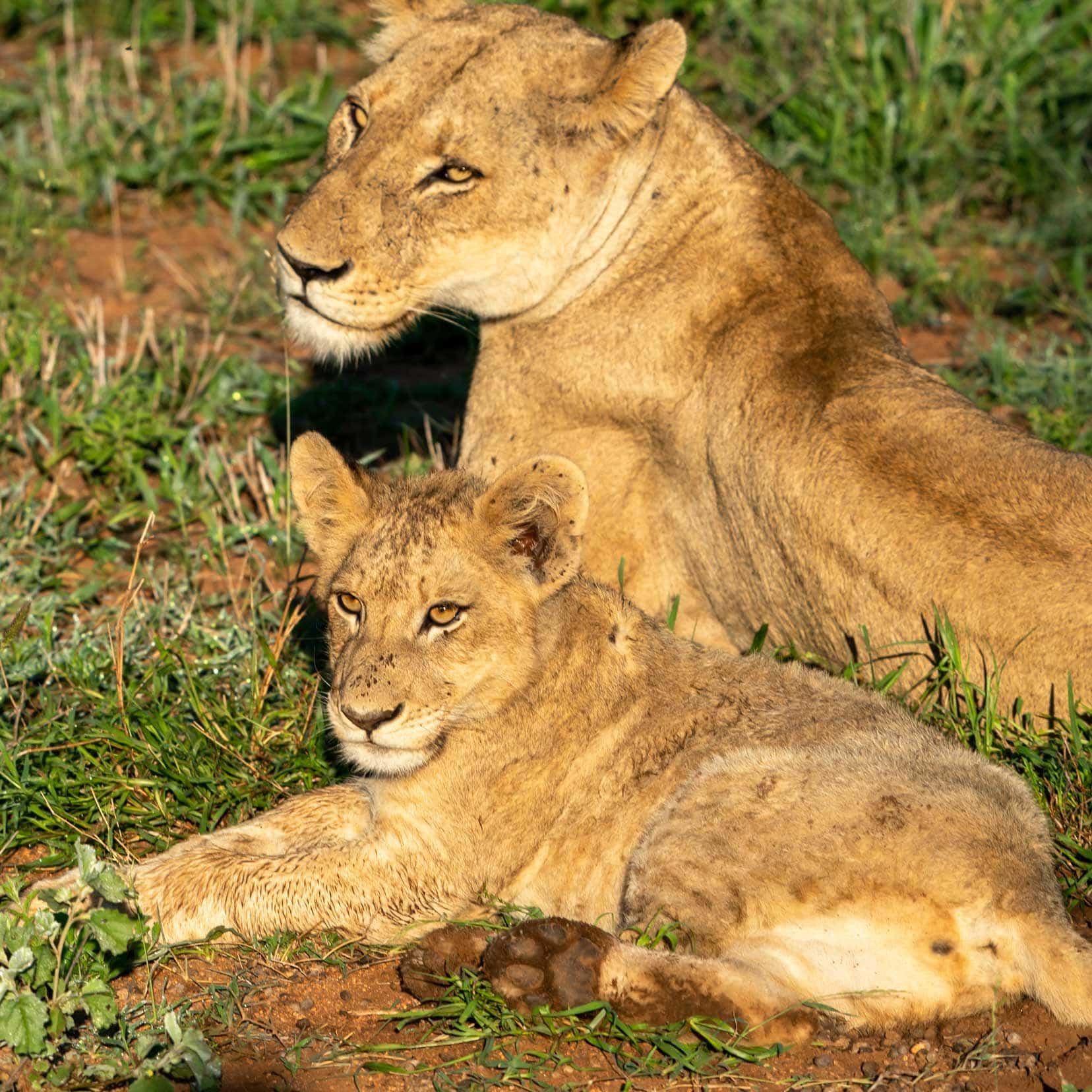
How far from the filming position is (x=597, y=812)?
175 inches

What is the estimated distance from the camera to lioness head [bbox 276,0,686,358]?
5.42 meters

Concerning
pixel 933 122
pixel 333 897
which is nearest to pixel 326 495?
pixel 333 897

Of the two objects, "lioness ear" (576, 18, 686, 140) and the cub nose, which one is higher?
"lioness ear" (576, 18, 686, 140)

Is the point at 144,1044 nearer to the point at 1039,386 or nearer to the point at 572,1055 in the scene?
the point at 572,1055

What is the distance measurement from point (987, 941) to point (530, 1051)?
3.62 ft

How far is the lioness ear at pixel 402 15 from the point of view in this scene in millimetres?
5902

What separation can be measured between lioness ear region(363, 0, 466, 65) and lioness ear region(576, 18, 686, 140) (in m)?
0.77

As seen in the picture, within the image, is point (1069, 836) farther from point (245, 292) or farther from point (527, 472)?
point (245, 292)

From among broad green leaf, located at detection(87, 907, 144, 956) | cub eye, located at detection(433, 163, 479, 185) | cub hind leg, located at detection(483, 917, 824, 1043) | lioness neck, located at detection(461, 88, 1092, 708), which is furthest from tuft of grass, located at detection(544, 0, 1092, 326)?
broad green leaf, located at detection(87, 907, 144, 956)

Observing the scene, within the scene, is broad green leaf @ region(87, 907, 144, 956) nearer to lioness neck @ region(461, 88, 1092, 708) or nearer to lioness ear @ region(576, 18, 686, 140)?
lioness neck @ region(461, 88, 1092, 708)

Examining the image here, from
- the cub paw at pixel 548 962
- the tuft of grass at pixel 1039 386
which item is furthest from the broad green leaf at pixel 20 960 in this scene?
the tuft of grass at pixel 1039 386

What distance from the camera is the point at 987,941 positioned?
3.88 meters

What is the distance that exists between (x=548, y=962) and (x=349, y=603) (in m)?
1.12

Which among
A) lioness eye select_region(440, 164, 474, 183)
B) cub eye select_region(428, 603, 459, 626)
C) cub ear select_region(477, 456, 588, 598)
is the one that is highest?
lioness eye select_region(440, 164, 474, 183)
